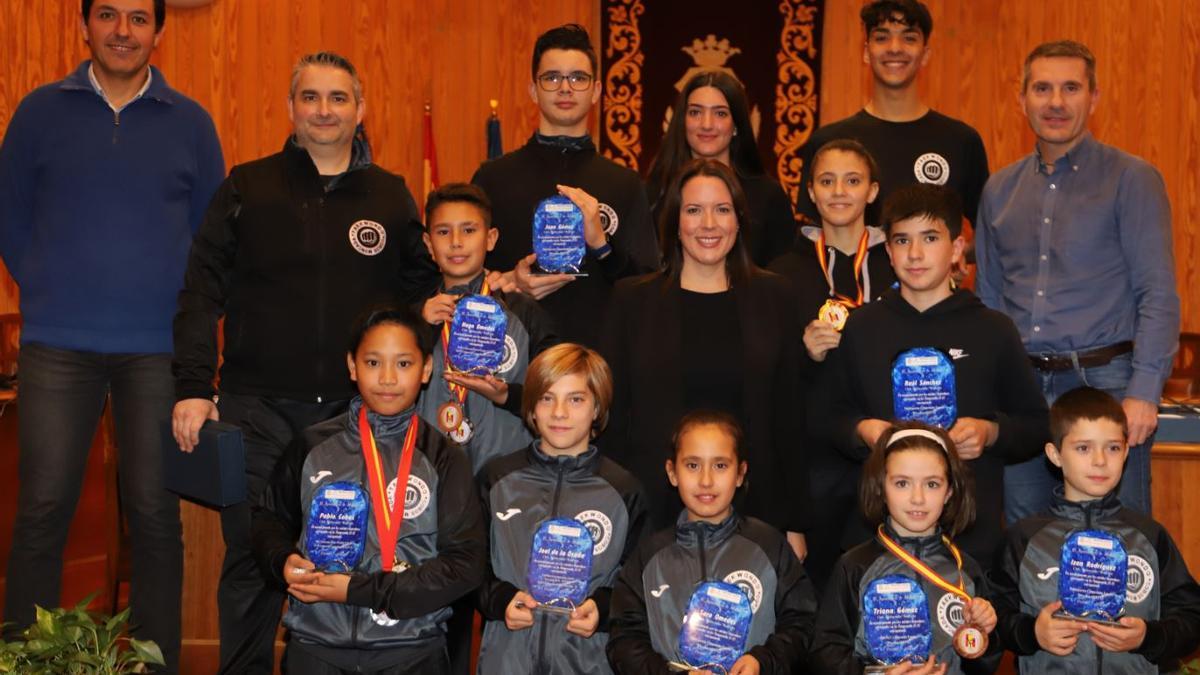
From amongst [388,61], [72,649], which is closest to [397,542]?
[72,649]

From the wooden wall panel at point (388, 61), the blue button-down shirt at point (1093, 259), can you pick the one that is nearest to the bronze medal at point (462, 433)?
the blue button-down shirt at point (1093, 259)

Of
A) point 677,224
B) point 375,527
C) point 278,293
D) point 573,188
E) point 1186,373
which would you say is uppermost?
point 573,188

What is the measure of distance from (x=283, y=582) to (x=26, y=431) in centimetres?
113

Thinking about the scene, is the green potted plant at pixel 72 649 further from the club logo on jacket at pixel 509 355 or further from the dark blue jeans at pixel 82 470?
the club logo on jacket at pixel 509 355

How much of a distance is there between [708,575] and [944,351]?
0.89m

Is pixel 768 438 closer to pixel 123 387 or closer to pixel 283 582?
pixel 283 582

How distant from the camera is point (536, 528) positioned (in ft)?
11.3

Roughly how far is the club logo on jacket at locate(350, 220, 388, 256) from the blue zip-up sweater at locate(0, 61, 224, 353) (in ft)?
1.91

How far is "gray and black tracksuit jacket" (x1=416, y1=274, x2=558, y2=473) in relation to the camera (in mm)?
3895

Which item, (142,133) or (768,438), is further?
(142,133)

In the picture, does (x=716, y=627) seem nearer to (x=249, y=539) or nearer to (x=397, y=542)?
(x=397, y=542)

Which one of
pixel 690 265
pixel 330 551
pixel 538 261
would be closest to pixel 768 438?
pixel 690 265

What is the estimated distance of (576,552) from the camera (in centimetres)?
325

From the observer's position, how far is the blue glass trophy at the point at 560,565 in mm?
3250
